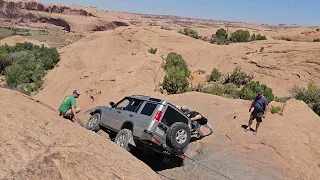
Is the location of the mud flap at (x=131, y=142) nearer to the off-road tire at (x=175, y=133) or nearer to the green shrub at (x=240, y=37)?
the off-road tire at (x=175, y=133)

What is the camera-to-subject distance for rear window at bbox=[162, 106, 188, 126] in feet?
32.3

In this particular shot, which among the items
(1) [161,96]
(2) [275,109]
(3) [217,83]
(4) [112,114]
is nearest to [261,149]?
(2) [275,109]

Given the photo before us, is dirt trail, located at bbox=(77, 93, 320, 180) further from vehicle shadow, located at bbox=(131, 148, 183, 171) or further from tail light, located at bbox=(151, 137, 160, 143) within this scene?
tail light, located at bbox=(151, 137, 160, 143)

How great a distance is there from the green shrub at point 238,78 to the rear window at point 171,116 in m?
16.5

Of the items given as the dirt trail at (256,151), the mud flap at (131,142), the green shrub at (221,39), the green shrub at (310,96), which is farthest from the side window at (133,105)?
the green shrub at (221,39)

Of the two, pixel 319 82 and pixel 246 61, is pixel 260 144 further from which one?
pixel 246 61

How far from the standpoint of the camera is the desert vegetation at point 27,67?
2544 cm

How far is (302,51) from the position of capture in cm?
2719

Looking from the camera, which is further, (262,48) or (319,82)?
(262,48)

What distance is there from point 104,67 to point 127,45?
21.0 ft

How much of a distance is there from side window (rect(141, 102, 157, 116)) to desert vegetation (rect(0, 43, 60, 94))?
1451 cm

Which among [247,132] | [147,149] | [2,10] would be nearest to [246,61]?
[247,132]

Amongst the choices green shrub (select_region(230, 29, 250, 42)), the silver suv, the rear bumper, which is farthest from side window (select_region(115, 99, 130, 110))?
green shrub (select_region(230, 29, 250, 42))

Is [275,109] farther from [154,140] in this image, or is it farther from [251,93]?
[251,93]
